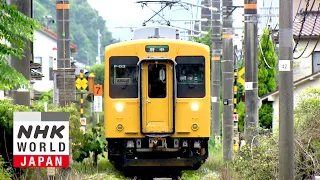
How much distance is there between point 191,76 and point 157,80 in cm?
86

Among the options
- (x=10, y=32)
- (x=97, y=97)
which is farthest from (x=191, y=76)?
(x=97, y=97)

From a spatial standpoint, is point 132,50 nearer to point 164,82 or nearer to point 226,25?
point 164,82

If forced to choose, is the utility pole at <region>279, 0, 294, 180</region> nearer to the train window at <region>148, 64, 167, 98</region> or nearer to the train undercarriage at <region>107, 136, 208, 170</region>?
the train window at <region>148, 64, 167, 98</region>

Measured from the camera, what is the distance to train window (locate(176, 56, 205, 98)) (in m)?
18.8

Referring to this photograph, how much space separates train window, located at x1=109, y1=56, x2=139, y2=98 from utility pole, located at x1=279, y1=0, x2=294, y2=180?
18.6 ft

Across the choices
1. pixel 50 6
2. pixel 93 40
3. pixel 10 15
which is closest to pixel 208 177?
pixel 10 15

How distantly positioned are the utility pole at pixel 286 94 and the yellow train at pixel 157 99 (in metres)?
5.11

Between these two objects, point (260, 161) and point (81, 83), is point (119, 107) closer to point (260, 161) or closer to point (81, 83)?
point (260, 161)

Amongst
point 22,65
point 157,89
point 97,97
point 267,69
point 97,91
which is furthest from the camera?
point 267,69

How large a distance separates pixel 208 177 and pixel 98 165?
4334 millimetres

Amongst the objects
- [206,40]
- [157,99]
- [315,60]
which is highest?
[206,40]

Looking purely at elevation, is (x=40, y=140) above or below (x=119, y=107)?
below

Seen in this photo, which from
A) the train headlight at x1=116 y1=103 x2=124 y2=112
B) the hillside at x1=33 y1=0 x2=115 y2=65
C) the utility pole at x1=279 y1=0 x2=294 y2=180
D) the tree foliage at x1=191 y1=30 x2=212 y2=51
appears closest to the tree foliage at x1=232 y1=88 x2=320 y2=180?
the utility pole at x1=279 y1=0 x2=294 y2=180

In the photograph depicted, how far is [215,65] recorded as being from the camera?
3228 centimetres
